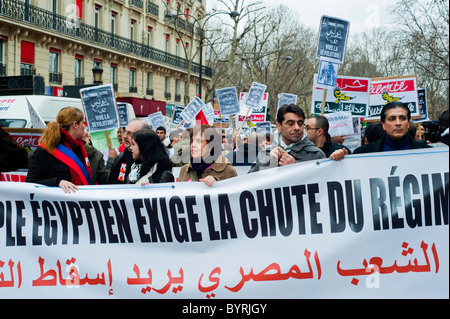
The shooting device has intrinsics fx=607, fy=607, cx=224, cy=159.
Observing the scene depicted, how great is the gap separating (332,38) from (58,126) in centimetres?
495

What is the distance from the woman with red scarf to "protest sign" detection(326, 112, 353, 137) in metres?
5.38

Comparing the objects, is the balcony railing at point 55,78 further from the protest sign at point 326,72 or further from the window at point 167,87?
the protest sign at point 326,72

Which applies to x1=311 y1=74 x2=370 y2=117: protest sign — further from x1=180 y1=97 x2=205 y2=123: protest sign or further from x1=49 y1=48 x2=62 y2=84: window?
x1=49 y1=48 x2=62 y2=84: window

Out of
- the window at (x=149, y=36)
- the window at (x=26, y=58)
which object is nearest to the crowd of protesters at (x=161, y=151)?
the window at (x=26, y=58)

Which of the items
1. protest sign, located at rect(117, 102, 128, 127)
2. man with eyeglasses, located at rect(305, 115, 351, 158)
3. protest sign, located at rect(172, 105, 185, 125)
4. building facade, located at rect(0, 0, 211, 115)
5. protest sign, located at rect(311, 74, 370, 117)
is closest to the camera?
man with eyeglasses, located at rect(305, 115, 351, 158)

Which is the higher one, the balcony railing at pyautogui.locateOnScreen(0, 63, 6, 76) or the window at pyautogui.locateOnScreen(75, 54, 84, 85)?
the window at pyautogui.locateOnScreen(75, 54, 84, 85)

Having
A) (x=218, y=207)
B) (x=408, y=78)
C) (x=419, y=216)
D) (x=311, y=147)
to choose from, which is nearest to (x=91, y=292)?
(x=218, y=207)

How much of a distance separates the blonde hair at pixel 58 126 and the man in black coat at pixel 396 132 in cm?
245

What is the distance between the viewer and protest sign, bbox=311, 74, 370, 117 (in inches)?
384

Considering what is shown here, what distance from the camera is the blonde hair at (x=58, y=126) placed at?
4.78 metres

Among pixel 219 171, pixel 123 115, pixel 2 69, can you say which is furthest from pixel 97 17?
pixel 219 171

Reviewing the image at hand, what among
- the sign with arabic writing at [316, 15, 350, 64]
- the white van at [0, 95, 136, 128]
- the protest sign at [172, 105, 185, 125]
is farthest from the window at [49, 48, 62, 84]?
the sign with arabic writing at [316, 15, 350, 64]

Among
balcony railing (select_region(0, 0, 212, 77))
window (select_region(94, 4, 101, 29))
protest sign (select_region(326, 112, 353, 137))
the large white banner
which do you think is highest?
window (select_region(94, 4, 101, 29))

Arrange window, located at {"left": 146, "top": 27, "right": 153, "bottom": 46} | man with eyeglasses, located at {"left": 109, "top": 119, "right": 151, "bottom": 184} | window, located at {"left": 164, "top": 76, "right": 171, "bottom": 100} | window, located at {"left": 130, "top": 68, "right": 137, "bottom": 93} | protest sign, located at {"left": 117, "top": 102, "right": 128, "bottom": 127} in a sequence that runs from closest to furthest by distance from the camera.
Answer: man with eyeglasses, located at {"left": 109, "top": 119, "right": 151, "bottom": 184}
protest sign, located at {"left": 117, "top": 102, "right": 128, "bottom": 127}
window, located at {"left": 130, "top": 68, "right": 137, "bottom": 93}
window, located at {"left": 146, "top": 27, "right": 153, "bottom": 46}
window, located at {"left": 164, "top": 76, "right": 171, "bottom": 100}
